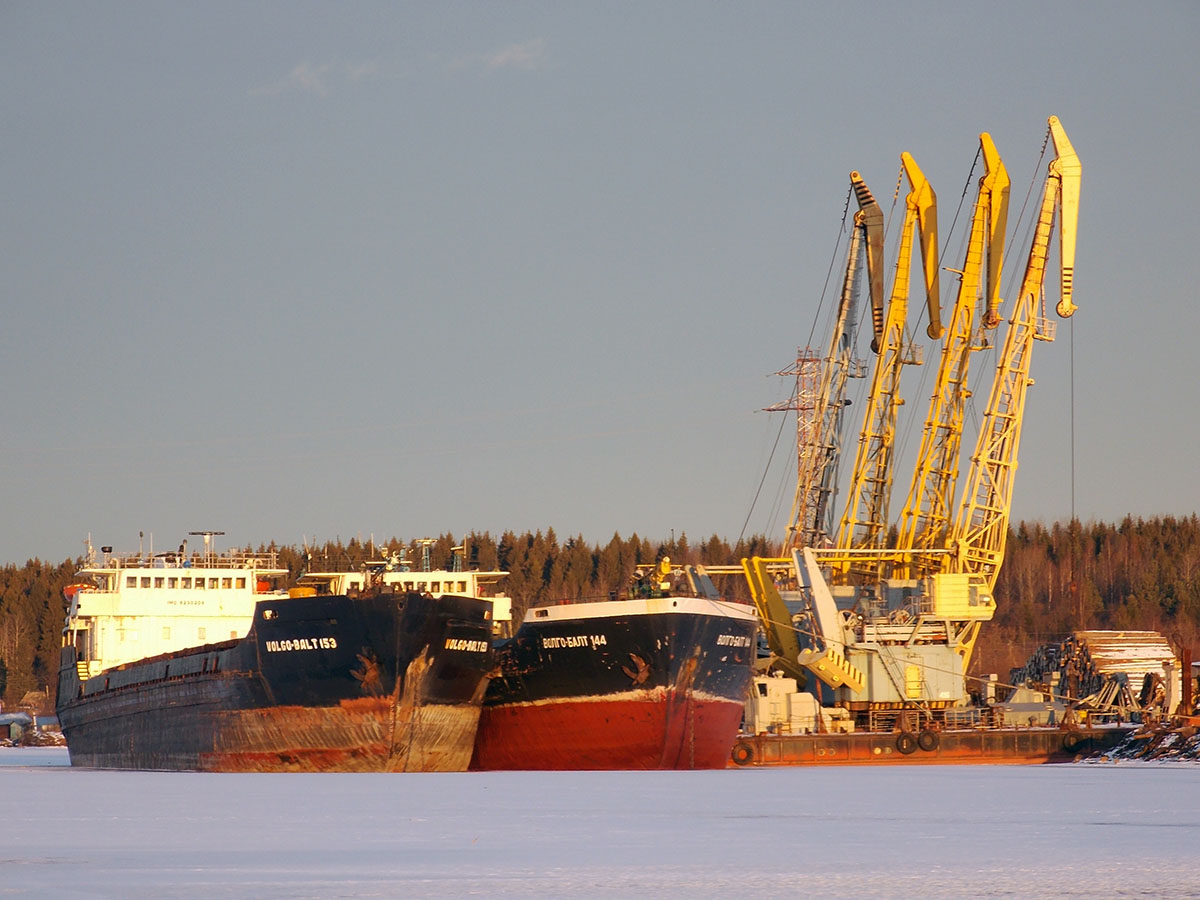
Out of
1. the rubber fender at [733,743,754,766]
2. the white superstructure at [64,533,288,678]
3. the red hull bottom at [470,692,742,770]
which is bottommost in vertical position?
the rubber fender at [733,743,754,766]

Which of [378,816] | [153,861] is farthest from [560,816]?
[153,861]

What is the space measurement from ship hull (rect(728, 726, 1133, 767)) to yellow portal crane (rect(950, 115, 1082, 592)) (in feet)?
32.4

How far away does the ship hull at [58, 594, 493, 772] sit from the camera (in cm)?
4659

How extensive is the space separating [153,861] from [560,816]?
962 centimetres

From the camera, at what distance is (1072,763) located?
5947 cm

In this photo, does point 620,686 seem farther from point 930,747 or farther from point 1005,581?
point 1005,581

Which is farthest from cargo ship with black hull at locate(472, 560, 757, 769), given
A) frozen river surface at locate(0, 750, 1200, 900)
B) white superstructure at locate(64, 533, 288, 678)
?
white superstructure at locate(64, 533, 288, 678)

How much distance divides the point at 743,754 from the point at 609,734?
9924mm

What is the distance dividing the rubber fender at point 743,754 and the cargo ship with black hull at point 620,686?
509 centimetres

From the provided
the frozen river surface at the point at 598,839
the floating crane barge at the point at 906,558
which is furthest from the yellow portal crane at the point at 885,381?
the frozen river surface at the point at 598,839

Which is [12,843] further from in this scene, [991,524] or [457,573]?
[991,524]

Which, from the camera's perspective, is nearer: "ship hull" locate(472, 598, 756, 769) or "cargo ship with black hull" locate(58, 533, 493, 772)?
"cargo ship with black hull" locate(58, 533, 493, 772)

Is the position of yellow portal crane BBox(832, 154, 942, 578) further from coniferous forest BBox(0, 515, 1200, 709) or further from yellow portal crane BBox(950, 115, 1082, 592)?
coniferous forest BBox(0, 515, 1200, 709)

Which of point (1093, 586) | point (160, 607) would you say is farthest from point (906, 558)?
point (1093, 586)
